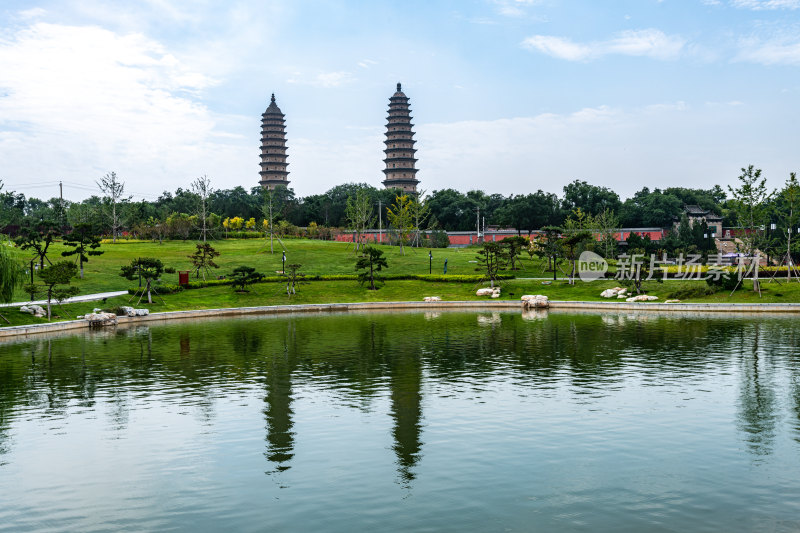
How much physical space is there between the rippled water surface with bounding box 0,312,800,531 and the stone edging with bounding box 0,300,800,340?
9043 mm

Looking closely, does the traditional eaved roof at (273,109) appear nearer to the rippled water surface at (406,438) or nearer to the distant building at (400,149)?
the distant building at (400,149)

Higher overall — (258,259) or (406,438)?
(258,259)

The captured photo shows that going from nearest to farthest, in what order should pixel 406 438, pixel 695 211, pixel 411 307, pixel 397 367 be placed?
1. pixel 406 438
2. pixel 397 367
3. pixel 411 307
4. pixel 695 211

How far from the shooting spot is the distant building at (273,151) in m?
156

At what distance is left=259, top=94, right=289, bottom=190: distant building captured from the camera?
6147 inches

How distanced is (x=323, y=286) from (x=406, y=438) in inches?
1562

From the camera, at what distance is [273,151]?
157 m

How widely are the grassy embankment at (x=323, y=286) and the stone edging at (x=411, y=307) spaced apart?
1.79 metres

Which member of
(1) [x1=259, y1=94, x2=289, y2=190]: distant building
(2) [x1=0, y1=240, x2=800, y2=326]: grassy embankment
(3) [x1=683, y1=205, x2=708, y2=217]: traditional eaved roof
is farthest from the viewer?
(1) [x1=259, y1=94, x2=289, y2=190]: distant building

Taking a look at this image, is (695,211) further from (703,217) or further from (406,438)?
(406,438)

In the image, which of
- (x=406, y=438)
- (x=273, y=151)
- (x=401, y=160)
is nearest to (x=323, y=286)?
(x=406, y=438)


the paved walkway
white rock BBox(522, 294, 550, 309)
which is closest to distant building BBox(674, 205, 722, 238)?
white rock BBox(522, 294, 550, 309)

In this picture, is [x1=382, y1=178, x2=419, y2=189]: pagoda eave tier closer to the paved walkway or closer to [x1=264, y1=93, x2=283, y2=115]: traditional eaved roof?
[x1=264, y1=93, x2=283, y2=115]: traditional eaved roof

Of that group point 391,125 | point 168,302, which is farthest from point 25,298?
point 391,125
